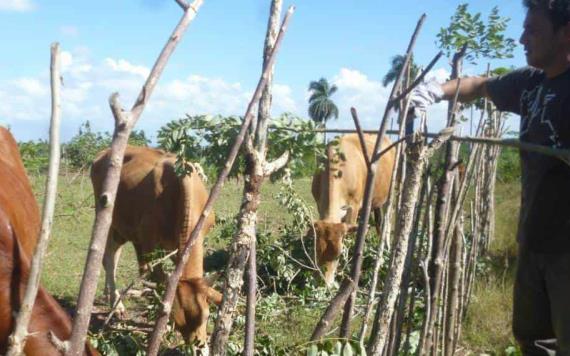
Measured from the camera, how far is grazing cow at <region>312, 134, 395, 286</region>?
23.6 ft

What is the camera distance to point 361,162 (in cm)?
1016

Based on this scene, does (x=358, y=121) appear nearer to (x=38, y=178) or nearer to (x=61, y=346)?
(x=61, y=346)

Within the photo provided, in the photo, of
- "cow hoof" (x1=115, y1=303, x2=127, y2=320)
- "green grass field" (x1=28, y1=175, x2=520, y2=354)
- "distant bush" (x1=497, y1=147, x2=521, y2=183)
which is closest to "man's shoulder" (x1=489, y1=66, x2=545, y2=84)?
"green grass field" (x1=28, y1=175, x2=520, y2=354)

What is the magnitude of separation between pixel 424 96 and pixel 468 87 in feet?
1.11

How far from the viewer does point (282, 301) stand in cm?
543

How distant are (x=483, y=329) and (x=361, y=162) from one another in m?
4.47

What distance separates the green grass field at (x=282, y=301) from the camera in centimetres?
571

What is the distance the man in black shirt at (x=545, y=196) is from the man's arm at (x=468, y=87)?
0.35 metres

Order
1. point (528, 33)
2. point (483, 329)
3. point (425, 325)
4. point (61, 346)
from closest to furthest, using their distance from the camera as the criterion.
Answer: point (61, 346), point (528, 33), point (425, 325), point (483, 329)

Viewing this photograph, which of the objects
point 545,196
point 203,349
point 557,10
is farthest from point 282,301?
point 557,10

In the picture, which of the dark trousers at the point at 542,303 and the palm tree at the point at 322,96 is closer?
the dark trousers at the point at 542,303

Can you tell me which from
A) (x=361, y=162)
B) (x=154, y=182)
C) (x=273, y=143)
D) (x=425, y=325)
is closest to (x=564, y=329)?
(x=425, y=325)

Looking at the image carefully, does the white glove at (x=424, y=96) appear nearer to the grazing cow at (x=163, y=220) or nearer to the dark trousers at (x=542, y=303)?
the dark trousers at (x=542, y=303)

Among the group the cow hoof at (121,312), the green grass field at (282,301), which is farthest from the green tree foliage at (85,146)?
the cow hoof at (121,312)
